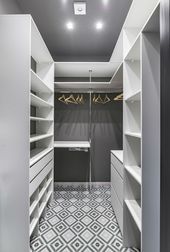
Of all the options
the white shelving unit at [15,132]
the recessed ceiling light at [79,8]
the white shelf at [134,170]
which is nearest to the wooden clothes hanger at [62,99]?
the recessed ceiling light at [79,8]

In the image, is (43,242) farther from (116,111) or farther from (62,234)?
(116,111)

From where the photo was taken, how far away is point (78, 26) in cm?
284

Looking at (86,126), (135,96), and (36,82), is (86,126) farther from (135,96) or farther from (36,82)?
(135,96)

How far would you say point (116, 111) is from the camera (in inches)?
155

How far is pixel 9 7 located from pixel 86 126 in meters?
2.46

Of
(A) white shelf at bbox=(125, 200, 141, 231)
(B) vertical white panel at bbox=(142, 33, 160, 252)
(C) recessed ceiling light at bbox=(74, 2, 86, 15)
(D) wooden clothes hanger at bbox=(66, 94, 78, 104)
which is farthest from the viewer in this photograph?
(D) wooden clothes hanger at bbox=(66, 94, 78, 104)

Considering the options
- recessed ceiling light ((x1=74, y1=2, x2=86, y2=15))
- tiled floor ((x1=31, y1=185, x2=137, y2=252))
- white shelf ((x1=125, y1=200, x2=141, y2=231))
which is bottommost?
tiled floor ((x1=31, y1=185, x2=137, y2=252))

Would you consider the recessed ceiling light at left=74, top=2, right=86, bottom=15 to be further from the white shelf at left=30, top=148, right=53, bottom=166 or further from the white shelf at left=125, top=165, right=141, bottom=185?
the white shelf at left=125, top=165, right=141, bottom=185

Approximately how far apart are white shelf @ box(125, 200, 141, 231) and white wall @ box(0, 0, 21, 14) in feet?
7.94

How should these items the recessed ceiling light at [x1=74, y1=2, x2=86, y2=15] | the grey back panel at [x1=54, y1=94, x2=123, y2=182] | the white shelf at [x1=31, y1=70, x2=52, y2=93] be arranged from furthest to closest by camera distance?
the grey back panel at [x1=54, y1=94, x2=123, y2=182], the recessed ceiling light at [x1=74, y1=2, x2=86, y2=15], the white shelf at [x1=31, y1=70, x2=52, y2=93]

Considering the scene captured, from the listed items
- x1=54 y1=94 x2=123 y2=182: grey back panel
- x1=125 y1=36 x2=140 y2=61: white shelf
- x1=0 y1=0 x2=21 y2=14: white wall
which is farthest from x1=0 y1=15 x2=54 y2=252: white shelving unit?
x1=54 y1=94 x2=123 y2=182: grey back panel

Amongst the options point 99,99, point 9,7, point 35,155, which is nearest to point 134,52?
point 9,7

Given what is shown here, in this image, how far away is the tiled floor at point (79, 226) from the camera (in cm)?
198

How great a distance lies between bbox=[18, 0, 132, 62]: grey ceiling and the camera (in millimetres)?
2363
